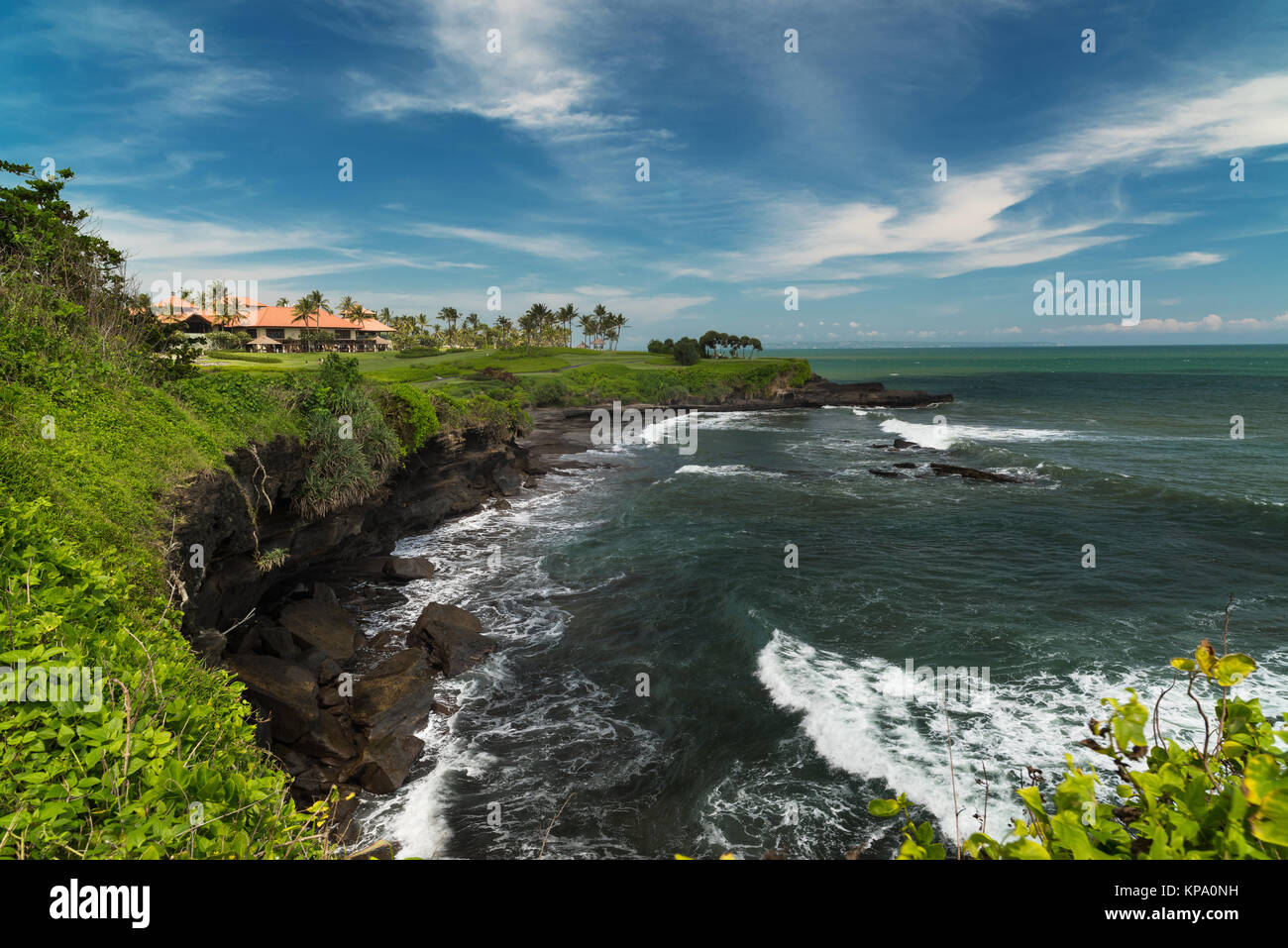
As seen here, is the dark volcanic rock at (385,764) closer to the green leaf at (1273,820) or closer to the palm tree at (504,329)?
the green leaf at (1273,820)

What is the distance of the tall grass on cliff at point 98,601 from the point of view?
358 cm

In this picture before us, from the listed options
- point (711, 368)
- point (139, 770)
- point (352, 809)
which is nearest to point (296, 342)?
point (711, 368)

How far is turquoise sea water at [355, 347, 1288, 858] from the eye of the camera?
35.3 ft

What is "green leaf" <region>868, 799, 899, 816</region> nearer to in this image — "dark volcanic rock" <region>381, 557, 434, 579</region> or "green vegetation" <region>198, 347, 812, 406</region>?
"dark volcanic rock" <region>381, 557, 434, 579</region>

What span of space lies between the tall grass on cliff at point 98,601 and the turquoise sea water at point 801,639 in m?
5.79

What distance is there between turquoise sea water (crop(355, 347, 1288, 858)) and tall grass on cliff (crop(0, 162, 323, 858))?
5786 mm

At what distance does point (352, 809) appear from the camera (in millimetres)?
10625

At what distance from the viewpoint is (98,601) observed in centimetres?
598

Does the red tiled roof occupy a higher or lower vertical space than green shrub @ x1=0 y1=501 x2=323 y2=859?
higher

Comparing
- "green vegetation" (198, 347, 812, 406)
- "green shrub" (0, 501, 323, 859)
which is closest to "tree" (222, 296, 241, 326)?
"green vegetation" (198, 347, 812, 406)
